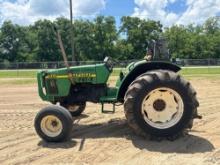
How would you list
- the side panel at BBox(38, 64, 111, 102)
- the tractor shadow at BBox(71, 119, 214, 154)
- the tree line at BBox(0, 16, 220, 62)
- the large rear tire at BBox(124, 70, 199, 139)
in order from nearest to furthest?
the tractor shadow at BBox(71, 119, 214, 154) < the large rear tire at BBox(124, 70, 199, 139) < the side panel at BBox(38, 64, 111, 102) < the tree line at BBox(0, 16, 220, 62)

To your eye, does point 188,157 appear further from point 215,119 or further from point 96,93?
point 215,119

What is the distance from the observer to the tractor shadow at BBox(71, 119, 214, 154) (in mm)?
8023

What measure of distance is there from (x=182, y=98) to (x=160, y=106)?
44 centimetres

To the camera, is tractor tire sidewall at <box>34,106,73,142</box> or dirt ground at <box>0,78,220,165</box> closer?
dirt ground at <box>0,78,220,165</box>

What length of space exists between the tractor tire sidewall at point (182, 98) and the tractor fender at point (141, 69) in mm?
591

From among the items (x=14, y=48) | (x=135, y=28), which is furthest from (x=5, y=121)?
(x=14, y=48)

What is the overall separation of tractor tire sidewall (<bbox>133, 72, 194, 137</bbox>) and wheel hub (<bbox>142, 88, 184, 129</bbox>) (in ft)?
0.30

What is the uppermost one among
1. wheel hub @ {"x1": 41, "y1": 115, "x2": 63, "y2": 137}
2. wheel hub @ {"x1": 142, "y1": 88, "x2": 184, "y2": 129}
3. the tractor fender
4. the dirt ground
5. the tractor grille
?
the tractor fender

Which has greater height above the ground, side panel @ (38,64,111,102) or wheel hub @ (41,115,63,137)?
side panel @ (38,64,111,102)

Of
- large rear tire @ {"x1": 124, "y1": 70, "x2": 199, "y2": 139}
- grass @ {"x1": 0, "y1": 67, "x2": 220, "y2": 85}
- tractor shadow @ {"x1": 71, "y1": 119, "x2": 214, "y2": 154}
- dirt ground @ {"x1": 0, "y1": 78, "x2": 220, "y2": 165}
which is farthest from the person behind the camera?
grass @ {"x1": 0, "y1": 67, "x2": 220, "y2": 85}

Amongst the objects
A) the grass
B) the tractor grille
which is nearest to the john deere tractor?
the tractor grille

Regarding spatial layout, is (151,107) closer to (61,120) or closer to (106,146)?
(106,146)

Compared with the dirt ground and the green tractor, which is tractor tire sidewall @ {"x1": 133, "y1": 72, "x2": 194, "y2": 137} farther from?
the dirt ground

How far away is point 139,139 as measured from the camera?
879 centimetres
